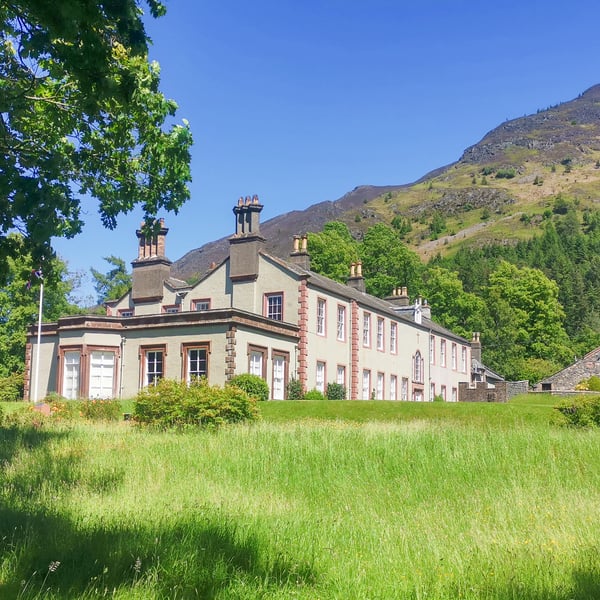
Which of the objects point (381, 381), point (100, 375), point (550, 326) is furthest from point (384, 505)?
point (550, 326)

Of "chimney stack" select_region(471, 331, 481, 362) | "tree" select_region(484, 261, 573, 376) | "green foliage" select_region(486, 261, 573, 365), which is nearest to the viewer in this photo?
"chimney stack" select_region(471, 331, 481, 362)

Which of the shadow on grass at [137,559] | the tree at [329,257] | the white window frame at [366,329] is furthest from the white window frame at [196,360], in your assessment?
the tree at [329,257]

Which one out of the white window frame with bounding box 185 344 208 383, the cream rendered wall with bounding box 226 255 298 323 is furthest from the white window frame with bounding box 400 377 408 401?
the white window frame with bounding box 185 344 208 383

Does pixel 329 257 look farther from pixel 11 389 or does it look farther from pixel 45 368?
pixel 11 389

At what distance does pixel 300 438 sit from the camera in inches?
647

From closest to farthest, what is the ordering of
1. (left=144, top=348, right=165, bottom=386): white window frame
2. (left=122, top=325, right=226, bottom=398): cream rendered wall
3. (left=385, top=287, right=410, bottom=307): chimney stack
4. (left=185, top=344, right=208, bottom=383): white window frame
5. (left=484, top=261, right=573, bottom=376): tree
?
(left=122, top=325, right=226, bottom=398): cream rendered wall < (left=185, top=344, right=208, bottom=383): white window frame < (left=144, top=348, right=165, bottom=386): white window frame < (left=385, top=287, right=410, bottom=307): chimney stack < (left=484, top=261, right=573, bottom=376): tree

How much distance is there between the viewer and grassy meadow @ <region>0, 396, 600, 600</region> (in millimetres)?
6867

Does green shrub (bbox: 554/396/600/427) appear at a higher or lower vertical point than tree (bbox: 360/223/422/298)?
lower

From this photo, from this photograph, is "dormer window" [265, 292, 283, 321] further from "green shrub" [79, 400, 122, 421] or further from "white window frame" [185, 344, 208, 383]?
"green shrub" [79, 400, 122, 421]

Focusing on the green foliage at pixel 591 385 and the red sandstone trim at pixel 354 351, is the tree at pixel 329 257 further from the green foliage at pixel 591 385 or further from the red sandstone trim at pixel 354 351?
the red sandstone trim at pixel 354 351

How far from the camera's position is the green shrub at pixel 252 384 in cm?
3225

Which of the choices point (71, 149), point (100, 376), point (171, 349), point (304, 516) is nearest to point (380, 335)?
point (171, 349)

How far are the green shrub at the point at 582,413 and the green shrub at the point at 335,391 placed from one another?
16.9m

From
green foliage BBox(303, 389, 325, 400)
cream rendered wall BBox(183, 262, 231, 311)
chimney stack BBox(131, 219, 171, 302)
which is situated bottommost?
green foliage BBox(303, 389, 325, 400)
